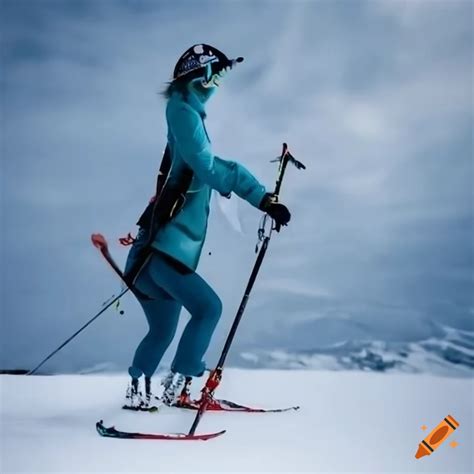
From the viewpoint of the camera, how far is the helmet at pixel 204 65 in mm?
1740

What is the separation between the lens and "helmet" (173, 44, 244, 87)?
1.74 meters

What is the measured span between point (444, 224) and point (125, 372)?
3.63ft

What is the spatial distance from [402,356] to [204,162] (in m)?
0.98

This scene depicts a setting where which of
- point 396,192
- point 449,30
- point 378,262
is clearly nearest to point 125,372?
point 378,262

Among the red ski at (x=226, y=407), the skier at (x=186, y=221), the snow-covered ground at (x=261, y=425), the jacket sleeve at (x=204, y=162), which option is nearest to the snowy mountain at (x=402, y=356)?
the snow-covered ground at (x=261, y=425)

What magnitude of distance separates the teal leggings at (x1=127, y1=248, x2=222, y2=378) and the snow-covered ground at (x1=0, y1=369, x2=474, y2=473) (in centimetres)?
14

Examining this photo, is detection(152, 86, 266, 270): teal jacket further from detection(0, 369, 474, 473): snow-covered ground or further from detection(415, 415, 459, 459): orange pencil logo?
detection(415, 415, 459, 459): orange pencil logo

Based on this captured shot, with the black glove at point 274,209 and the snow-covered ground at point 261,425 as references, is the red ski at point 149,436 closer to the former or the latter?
the snow-covered ground at point 261,425

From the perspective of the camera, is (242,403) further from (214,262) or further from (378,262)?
(378,262)

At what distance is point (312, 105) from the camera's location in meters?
2.18

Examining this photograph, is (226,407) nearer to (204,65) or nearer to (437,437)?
(437,437)

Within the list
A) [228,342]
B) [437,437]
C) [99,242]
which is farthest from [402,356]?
[99,242]

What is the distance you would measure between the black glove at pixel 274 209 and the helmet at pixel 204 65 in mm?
328

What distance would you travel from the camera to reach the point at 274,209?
170 centimetres
